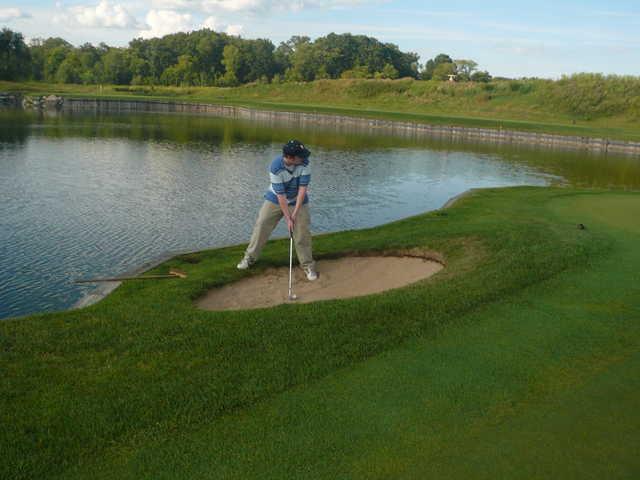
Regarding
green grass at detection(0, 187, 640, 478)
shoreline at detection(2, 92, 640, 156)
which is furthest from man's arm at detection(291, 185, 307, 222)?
shoreline at detection(2, 92, 640, 156)

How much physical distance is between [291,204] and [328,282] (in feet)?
4.42

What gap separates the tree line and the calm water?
80.9 meters

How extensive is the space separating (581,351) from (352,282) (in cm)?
399

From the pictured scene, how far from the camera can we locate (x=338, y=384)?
5551mm

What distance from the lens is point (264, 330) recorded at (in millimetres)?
6633

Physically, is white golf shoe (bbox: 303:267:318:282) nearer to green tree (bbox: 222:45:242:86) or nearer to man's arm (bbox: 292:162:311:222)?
man's arm (bbox: 292:162:311:222)

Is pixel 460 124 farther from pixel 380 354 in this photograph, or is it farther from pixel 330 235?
pixel 380 354

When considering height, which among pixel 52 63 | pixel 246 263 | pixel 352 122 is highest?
pixel 52 63

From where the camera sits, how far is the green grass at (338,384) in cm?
440

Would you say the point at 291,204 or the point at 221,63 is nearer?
the point at 291,204

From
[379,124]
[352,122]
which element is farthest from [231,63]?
[379,124]

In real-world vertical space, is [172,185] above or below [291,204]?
below

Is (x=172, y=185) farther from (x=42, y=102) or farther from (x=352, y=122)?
(x=42, y=102)

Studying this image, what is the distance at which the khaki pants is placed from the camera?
9.52 m
